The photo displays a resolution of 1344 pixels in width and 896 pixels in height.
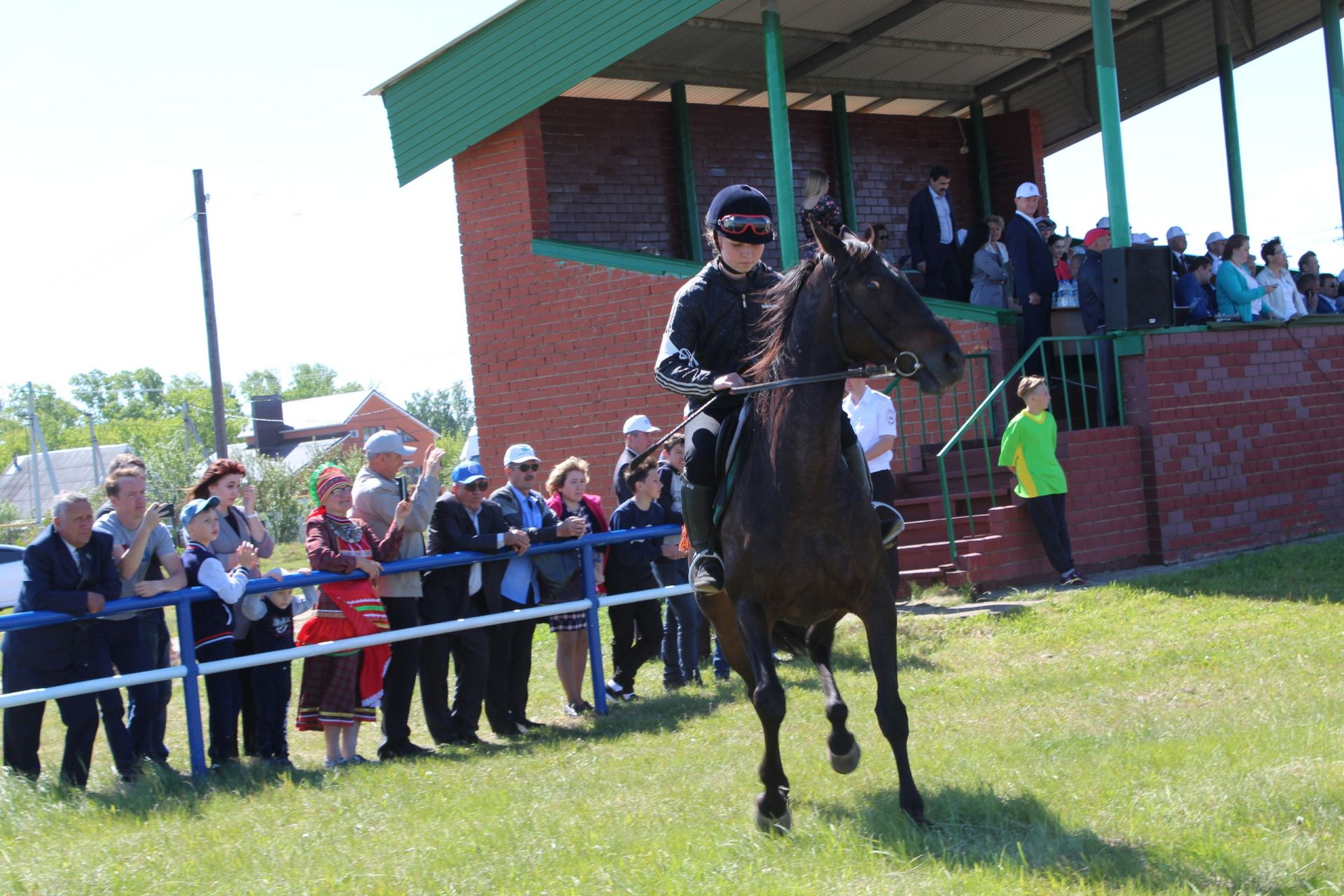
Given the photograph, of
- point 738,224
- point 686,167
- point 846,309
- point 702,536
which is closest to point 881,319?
point 846,309

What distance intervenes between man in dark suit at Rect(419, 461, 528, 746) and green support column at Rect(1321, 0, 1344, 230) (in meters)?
13.3

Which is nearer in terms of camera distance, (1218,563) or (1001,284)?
(1218,563)

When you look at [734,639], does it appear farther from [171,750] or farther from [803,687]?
[171,750]

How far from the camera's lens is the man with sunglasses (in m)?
9.26

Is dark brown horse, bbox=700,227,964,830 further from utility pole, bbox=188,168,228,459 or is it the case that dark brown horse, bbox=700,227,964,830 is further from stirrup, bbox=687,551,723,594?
utility pole, bbox=188,168,228,459

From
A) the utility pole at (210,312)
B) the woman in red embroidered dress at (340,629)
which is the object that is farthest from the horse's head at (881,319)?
the utility pole at (210,312)

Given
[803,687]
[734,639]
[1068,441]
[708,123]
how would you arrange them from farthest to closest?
[708,123]
[1068,441]
[803,687]
[734,639]

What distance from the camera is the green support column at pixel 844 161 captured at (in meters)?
19.6

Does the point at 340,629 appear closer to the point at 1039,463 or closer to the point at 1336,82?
the point at 1039,463

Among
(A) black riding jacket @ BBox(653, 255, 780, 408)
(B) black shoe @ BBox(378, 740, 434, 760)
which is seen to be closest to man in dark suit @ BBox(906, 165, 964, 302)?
(B) black shoe @ BBox(378, 740, 434, 760)

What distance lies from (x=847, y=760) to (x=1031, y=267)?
9376mm

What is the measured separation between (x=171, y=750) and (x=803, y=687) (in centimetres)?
467

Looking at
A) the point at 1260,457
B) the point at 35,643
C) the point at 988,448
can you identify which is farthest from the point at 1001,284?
the point at 35,643

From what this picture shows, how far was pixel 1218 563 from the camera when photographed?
13086 millimetres
